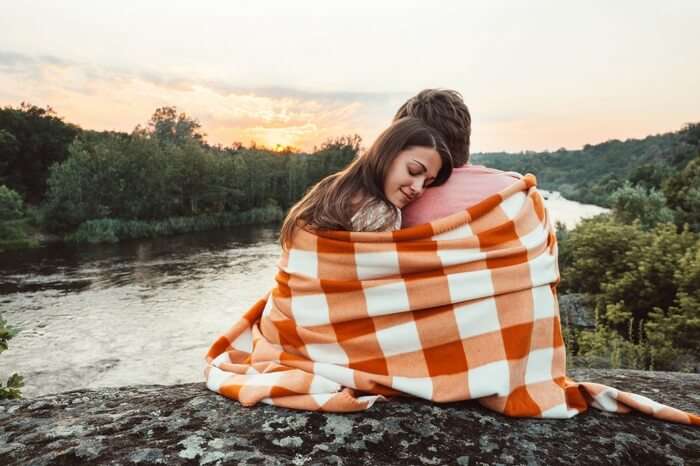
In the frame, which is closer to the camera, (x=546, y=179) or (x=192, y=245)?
(x=192, y=245)

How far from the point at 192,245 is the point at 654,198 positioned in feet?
80.1

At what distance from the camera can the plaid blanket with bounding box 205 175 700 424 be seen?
6.75ft

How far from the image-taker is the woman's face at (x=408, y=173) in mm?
2383

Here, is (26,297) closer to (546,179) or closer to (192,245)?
(192,245)

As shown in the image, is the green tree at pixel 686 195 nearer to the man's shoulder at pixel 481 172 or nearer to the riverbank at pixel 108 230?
the man's shoulder at pixel 481 172

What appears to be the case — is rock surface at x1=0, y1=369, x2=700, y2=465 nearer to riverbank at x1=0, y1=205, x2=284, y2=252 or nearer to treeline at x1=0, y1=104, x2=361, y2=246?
riverbank at x1=0, y1=205, x2=284, y2=252

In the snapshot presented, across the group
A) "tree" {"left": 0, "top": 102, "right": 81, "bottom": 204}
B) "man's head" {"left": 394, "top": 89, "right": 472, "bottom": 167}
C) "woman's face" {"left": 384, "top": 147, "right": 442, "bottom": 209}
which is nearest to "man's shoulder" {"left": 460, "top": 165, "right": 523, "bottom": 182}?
"man's head" {"left": 394, "top": 89, "right": 472, "bottom": 167}

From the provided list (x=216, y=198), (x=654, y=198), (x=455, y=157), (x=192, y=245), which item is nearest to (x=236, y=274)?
(x=192, y=245)

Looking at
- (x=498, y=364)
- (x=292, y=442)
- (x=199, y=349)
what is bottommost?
(x=199, y=349)

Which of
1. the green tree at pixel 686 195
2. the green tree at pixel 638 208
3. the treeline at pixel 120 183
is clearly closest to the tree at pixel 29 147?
the treeline at pixel 120 183

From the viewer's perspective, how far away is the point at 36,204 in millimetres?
41844

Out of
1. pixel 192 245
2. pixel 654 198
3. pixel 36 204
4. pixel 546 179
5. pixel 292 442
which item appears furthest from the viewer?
pixel 546 179

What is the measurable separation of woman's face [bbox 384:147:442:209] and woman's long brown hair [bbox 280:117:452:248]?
2 centimetres

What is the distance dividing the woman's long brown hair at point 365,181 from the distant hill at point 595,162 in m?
58.7
